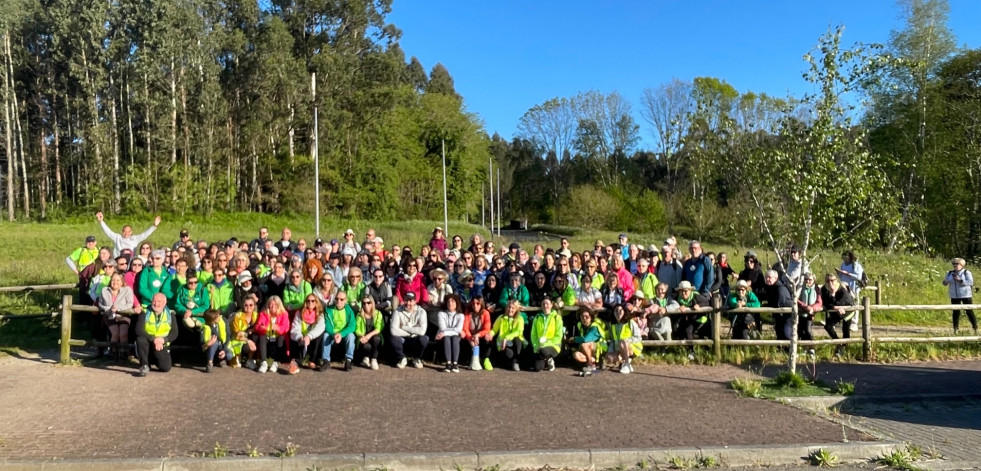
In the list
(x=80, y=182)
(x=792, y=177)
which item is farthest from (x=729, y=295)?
(x=80, y=182)

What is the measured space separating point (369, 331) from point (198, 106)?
31338mm

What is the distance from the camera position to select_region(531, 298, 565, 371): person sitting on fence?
10.7 m

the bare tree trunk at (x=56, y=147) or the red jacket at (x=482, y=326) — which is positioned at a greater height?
the bare tree trunk at (x=56, y=147)

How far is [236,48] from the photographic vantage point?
132 ft

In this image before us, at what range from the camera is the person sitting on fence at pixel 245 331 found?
34.2 feet

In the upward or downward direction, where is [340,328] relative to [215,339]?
upward

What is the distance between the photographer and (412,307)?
10867 millimetres

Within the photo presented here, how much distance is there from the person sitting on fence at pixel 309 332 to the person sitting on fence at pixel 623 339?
4280mm

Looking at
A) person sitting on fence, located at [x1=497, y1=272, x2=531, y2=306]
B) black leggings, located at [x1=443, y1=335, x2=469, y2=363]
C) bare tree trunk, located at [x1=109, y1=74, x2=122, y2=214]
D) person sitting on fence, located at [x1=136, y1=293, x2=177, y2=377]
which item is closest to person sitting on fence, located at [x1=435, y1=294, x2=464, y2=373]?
black leggings, located at [x1=443, y1=335, x2=469, y2=363]

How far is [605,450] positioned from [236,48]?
3875 centimetres

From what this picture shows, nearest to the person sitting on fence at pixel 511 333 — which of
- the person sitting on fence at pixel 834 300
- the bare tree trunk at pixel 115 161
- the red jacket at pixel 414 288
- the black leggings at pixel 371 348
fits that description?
the red jacket at pixel 414 288

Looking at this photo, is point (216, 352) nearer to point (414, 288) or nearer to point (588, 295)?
point (414, 288)

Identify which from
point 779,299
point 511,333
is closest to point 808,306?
point 779,299

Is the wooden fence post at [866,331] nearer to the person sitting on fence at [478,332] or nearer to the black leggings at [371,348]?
the person sitting on fence at [478,332]
